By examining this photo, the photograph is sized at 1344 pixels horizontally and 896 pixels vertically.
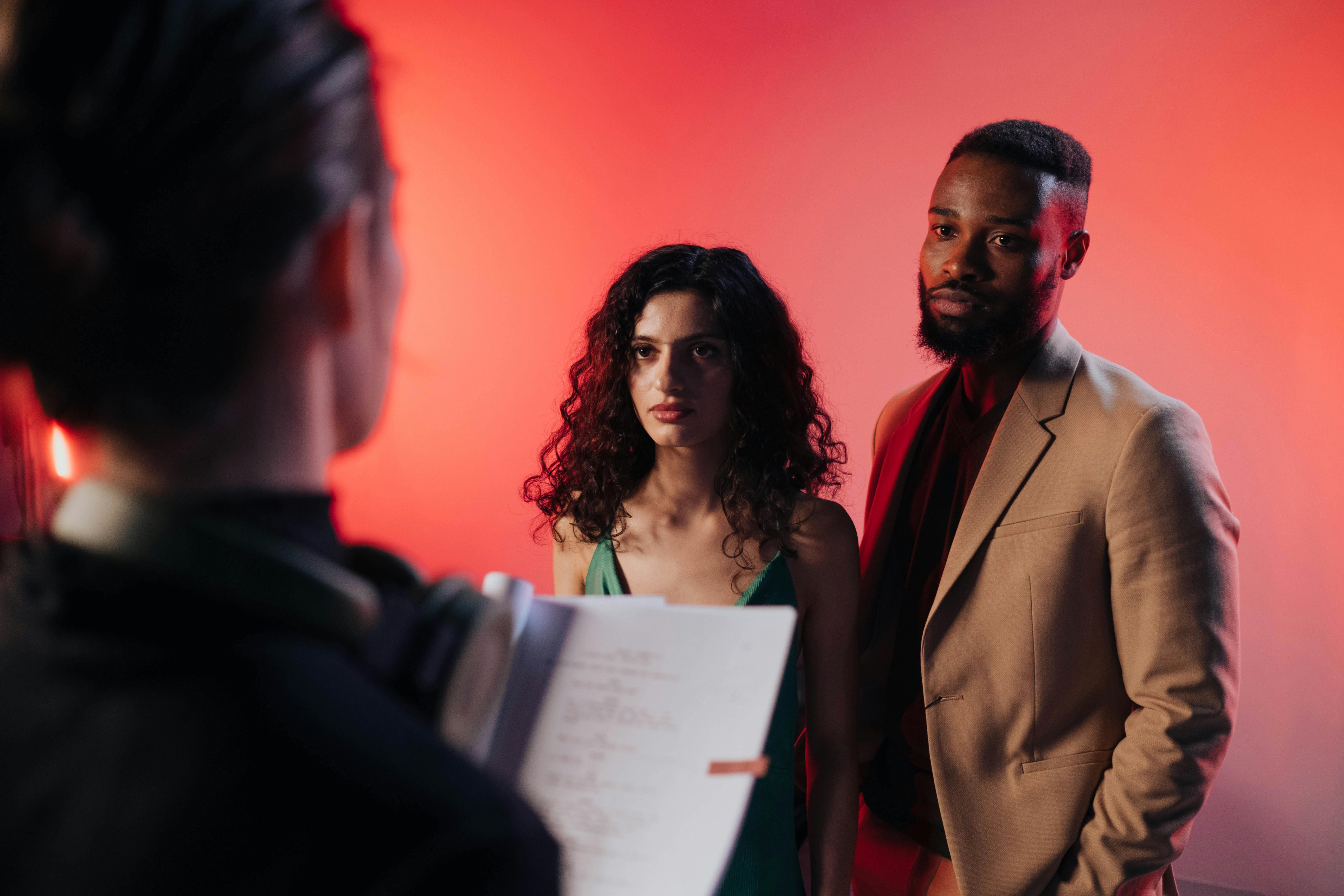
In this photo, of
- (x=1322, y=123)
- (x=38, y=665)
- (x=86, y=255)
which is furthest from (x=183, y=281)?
(x=1322, y=123)

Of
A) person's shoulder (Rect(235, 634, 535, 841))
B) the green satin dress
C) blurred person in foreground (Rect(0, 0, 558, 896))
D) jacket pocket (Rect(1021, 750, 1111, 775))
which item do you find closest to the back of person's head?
blurred person in foreground (Rect(0, 0, 558, 896))

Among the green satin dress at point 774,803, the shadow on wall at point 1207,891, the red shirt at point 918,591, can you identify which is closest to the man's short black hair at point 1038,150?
the red shirt at point 918,591

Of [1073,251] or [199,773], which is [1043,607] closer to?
[1073,251]

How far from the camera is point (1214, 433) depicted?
2.42 m

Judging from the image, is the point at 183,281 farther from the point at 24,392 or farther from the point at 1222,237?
the point at 1222,237

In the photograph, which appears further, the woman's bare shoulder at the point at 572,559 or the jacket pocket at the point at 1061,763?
the woman's bare shoulder at the point at 572,559

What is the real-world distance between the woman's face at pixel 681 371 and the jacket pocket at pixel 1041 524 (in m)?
0.53

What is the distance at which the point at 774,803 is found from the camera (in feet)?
4.55

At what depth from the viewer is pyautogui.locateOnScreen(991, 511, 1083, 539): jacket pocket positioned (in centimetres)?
145

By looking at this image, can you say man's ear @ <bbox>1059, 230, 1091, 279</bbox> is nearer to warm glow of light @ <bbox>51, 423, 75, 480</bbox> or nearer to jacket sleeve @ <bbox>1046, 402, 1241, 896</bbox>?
jacket sleeve @ <bbox>1046, 402, 1241, 896</bbox>

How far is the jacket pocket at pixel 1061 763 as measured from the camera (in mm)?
1459

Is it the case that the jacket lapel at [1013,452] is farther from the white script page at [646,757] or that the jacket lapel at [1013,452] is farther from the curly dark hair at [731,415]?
the white script page at [646,757]

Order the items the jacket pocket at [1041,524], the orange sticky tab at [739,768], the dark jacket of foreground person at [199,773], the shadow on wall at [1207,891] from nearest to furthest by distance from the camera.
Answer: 1. the dark jacket of foreground person at [199,773]
2. the orange sticky tab at [739,768]
3. the jacket pocket at [1041,524]
4. the shadow on wall at [1207,891]

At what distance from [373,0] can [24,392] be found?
3132 millimetres
